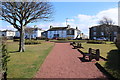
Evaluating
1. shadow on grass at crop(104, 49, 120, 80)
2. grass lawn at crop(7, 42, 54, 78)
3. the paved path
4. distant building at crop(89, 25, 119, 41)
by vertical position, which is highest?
distant building at crop(89, 25, 119, 41)

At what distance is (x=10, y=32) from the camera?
95.5 meters

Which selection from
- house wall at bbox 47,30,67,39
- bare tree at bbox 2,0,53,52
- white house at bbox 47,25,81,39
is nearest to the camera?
bare tree at bbox 2,0,53,52

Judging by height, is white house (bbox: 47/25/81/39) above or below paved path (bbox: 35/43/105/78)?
above

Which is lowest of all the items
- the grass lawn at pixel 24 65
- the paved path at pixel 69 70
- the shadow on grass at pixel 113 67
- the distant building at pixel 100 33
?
the paved path at pixel 69 70

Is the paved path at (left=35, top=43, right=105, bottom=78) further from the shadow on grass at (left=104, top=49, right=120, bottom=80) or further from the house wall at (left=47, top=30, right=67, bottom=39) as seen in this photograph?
the house wall at (left=47, top=30, right=67, bottom=39)

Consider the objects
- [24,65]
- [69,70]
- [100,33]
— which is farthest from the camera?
[100,33]

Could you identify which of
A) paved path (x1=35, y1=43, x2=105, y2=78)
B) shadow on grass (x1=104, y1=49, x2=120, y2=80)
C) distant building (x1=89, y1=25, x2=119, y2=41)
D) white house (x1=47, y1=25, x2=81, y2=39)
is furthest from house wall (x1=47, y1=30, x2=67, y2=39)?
paved path (x1=35, y1=43, x2=105, y2=78)

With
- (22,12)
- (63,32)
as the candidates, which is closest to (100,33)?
(63,32)

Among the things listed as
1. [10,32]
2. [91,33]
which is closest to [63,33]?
[91,33]

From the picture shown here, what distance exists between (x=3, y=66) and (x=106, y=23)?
202 ft

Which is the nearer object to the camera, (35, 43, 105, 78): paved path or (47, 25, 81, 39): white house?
(35, 43, 105, 78): paved path

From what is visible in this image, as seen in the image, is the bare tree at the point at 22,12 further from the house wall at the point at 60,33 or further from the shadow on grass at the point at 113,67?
the house wall at the point at 60,33

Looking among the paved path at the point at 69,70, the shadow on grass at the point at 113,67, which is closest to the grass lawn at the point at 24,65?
the paved path at the point at 69,70

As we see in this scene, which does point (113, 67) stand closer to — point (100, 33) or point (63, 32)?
point (100, 33)
